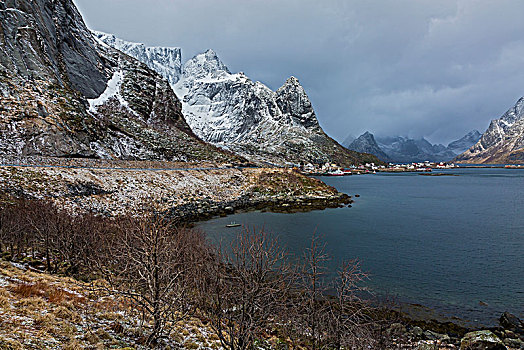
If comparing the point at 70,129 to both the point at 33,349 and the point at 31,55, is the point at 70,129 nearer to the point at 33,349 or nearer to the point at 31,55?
the point at 31,55

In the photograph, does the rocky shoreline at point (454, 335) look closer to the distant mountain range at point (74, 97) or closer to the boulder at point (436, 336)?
the boulder at point (436, 336)

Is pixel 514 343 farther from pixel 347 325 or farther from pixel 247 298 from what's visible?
pixel 247 298

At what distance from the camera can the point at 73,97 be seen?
75.2m

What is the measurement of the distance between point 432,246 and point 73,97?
94.3m

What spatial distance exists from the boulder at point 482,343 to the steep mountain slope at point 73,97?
7001 cm

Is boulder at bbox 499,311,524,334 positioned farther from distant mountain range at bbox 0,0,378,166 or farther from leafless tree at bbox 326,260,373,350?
distant mountain range at bbox 0,0,378,166

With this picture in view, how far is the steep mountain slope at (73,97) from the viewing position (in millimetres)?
55844

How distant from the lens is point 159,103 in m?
130

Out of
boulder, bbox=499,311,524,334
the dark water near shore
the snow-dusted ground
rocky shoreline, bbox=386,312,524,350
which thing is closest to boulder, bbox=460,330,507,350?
rocky shoreline, bbox=386,312,524,350

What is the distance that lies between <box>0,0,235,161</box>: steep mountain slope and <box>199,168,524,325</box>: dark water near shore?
4178 cm

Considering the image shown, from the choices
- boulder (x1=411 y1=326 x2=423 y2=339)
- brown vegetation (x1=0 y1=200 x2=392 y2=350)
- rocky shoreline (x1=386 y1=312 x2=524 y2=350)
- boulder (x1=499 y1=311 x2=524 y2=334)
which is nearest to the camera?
brown vegetation (x1=0 y1=200 x2=392 y2=350)

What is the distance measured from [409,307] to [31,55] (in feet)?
323

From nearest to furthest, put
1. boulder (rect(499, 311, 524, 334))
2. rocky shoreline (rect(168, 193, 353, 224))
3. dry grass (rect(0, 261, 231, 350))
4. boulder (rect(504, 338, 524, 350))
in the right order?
dry grass (rect(0, 261, 231, 350)), boulder (rect(504, 338, 524, 350)), boulder (rect(499, 311, 524, 334)), rocky shoreline (rect(168, 193, 353, 224))

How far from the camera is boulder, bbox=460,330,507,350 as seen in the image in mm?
16547
